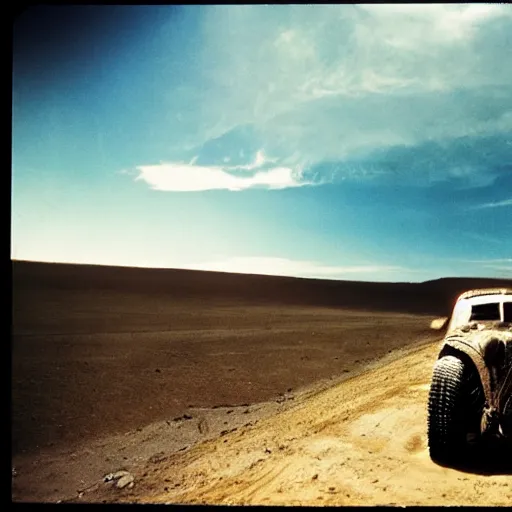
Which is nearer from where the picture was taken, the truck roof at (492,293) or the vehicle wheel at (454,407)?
the vehicle wheel at (454,407)

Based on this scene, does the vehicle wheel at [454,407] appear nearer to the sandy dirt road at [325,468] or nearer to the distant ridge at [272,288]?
the sandy dirt road at [325,468]

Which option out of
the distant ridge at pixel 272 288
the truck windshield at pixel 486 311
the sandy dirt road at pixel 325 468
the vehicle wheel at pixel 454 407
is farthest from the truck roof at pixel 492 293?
the distant ridge at pixel 272 288

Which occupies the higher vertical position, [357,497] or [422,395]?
[422,395]

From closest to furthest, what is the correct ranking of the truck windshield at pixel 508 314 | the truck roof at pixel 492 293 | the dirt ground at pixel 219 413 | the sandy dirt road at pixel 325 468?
1. the sandy dirt road at pixel 325 468
2. the dirt ground at pixel 219 413
3. the truck windshield at pixel 508 314
4. the truck roof at pixel 492 293

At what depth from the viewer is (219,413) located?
262 inches

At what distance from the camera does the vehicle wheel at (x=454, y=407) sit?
443 centimetres

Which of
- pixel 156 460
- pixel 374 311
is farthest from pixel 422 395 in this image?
pixel 374 311

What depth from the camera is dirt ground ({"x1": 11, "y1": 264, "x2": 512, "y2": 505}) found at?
4.65 meters

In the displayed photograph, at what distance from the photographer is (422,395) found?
6.36 metres

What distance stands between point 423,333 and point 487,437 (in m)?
6.54

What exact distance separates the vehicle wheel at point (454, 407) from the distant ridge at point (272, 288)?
5.90 metres

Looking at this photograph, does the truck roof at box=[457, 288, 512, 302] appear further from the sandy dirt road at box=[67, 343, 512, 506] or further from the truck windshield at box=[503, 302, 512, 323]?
the sandy dirt road at box=[67, 343, 512, 506]

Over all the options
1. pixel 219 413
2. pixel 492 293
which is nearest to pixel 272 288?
pixel 219 413

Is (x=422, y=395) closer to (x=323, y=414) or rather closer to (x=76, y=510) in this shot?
(x=323, y=414)
